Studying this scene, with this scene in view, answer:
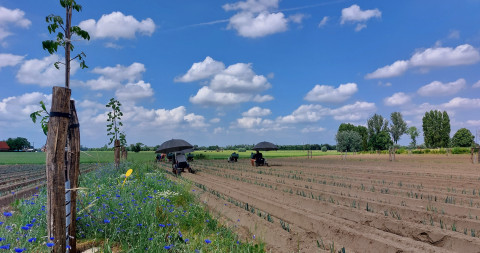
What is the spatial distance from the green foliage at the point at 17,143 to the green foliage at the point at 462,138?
104 metres

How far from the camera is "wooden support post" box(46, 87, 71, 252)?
386 centimetres

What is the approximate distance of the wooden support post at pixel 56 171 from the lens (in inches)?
152

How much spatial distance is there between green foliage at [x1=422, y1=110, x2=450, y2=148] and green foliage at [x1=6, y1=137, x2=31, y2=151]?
92297 mm

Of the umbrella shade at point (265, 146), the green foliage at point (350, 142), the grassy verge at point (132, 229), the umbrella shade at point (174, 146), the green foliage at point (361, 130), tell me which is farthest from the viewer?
the green foliage at point (361, 130)

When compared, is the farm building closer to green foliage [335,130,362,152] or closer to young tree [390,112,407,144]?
green foliage [335,130,362,152]

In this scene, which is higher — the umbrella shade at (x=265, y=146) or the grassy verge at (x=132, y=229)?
the umbrella shade at (x=265, y=146)

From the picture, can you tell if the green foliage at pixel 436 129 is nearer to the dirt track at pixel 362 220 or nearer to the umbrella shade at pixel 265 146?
the umbrella shade at pixel 265 146

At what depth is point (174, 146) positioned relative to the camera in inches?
677

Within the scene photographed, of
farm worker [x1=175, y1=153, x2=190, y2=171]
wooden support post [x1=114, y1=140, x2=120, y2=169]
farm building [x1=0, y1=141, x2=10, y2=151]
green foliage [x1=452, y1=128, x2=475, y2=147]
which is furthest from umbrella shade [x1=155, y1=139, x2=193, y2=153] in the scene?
green foliage [x1=452, y1=128, x2=475, y2=147]

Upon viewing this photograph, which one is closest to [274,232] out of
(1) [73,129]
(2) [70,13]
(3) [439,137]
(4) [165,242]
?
(4) [165,242]

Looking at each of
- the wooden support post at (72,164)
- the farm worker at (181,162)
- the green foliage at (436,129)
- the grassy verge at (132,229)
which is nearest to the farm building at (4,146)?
the farm worker at (181,162)

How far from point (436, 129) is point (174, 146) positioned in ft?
223

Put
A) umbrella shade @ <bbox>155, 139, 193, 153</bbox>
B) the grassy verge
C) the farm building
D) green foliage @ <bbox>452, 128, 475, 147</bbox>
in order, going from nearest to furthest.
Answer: the grassy verge, umbrella shade @ <bbox>155, 139, 193, 153</bbox>, green foliage @ <bbox>452, 128, 475, 147</bbox>, the farm building

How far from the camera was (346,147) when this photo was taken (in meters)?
79.7
